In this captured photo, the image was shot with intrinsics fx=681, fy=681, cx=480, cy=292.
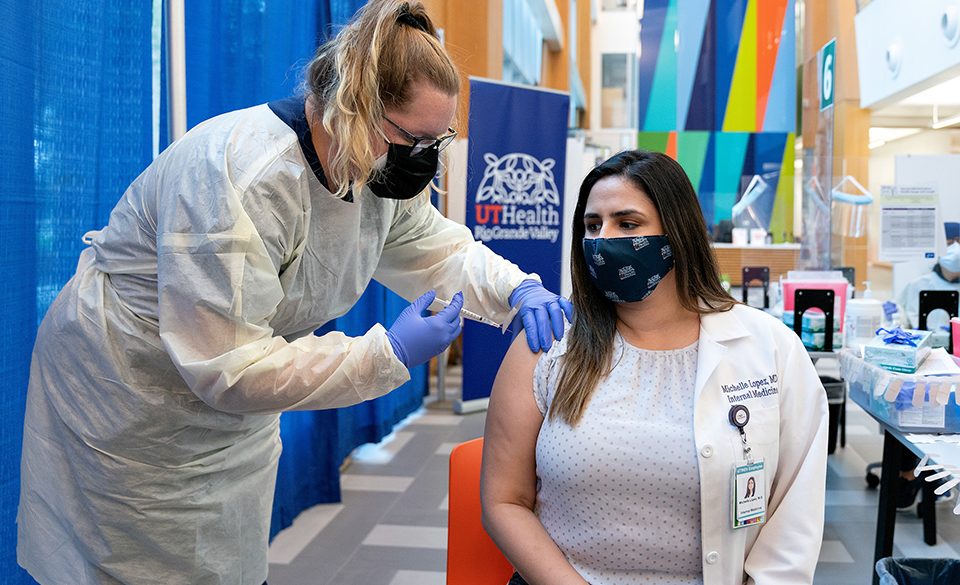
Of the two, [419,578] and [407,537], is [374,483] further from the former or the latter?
[419,578]

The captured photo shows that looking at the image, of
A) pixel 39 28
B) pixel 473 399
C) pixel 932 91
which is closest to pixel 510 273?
pixel 39 28

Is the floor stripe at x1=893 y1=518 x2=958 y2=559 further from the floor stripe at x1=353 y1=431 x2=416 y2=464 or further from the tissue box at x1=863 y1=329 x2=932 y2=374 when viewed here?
the floor stripe at x1=353 y1=431 x2=416 y2=464

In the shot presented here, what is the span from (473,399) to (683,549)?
323 cm

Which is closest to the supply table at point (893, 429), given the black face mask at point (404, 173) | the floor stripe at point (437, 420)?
→ the black face mask at point (404, 173)

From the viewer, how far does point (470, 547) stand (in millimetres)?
1368

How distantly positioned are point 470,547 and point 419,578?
3.41 feet

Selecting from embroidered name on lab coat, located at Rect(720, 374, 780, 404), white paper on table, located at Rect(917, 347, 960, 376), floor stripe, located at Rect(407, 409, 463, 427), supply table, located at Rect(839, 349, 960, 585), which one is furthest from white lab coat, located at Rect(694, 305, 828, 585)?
floor stripe, located at Rect(407, 409, 463, 427)

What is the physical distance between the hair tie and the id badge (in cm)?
95

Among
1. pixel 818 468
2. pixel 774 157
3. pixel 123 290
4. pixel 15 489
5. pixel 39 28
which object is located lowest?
pixel 15 489

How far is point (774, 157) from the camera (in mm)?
9156

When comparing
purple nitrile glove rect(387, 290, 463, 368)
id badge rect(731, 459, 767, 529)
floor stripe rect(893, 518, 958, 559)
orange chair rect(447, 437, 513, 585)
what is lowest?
floor stripe rect(893, 518, 958, 559)

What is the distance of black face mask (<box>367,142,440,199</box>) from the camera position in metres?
1.24

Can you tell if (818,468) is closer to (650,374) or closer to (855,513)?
(650,374)

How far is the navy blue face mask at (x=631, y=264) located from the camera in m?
1.26
